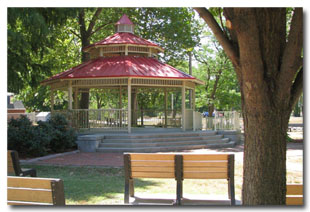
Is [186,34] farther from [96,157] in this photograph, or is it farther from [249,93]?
[249,93]

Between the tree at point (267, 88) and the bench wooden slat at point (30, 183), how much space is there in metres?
2.39

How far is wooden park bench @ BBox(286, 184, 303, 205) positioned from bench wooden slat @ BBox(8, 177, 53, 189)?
9.77ft

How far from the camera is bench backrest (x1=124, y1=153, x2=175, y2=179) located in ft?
20.6

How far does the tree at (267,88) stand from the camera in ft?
13.6

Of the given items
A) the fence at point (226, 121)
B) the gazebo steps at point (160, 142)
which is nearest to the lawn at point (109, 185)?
the gazebo steps at point (160, 142)

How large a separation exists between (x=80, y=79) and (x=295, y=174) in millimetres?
11679

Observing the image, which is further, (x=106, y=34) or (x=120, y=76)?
(x=106, y=34)

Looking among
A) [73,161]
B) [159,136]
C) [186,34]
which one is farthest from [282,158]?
[186,34]

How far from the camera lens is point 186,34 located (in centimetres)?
2580

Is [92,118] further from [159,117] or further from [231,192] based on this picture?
[231,192]

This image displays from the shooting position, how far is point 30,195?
4430 mm

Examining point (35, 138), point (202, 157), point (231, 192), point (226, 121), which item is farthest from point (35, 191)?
point (226, 121)

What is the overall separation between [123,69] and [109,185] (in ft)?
34.0
